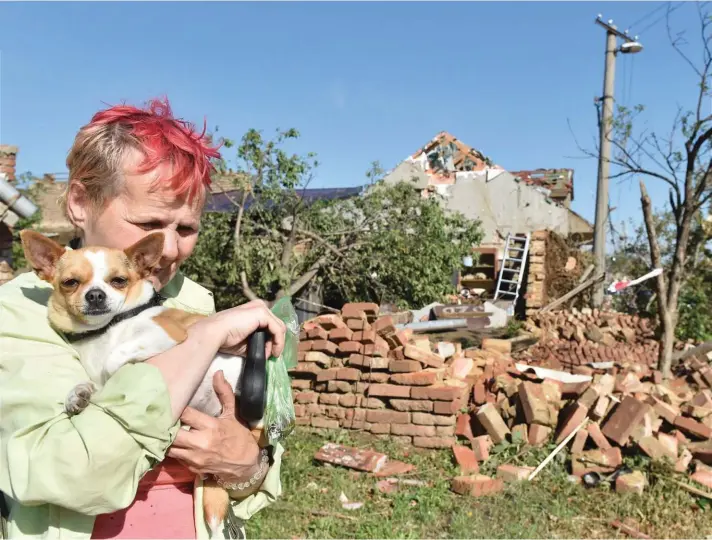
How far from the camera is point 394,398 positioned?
6.38 metres

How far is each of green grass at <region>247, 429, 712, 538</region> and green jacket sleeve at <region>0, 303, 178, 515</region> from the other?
3587 mm

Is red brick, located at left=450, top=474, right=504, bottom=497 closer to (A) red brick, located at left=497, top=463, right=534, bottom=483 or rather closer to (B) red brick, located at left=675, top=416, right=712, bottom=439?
(A) red brick, located at left=497, top=463, right=534, bottom=483

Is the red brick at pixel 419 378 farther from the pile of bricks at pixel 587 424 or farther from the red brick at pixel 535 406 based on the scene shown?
the red brick at pixel 535 406

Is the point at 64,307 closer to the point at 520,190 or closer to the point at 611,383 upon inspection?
the point at 611,383

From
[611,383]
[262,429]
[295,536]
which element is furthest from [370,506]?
[262,429]

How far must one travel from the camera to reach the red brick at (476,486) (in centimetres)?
505

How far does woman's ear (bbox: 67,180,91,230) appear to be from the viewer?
1.56 metres

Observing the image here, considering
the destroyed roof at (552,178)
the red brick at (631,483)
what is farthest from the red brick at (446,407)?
the destroyed roof at (552,178)

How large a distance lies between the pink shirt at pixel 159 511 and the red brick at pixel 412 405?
16.0 ft

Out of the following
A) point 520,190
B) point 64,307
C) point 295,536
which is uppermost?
point 520,190

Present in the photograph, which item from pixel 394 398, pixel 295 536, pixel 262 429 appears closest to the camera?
pixel 262 429

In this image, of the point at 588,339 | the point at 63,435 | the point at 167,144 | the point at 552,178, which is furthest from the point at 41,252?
the point at 552,178

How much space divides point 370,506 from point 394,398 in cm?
159

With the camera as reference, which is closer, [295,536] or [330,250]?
[295,536]
